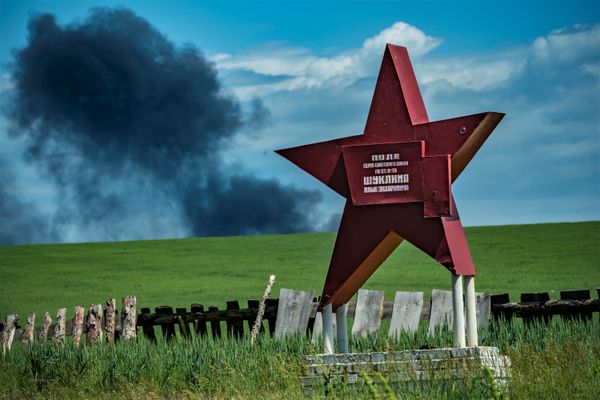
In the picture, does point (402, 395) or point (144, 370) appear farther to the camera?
point (144, 370)

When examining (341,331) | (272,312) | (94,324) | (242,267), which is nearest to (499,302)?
(272,312)

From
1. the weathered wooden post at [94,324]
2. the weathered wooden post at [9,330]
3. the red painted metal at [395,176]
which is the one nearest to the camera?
the red painted metal at [395,176]

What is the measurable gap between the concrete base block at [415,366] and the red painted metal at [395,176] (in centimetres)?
82

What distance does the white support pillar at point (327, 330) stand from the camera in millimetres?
10352

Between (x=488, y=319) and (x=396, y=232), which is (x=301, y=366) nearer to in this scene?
(x=396, y=232)

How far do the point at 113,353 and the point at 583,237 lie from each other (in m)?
22.6

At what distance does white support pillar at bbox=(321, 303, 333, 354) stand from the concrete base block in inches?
10.7

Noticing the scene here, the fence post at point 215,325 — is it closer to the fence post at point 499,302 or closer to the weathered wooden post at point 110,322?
the weathered wooden post at point 110,322

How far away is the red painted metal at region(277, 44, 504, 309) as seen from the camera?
9805 mm

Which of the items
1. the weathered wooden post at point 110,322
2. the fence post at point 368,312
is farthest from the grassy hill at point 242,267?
the fence post at point 368,312

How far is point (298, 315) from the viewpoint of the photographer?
1461cm

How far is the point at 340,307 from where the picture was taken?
417 inches

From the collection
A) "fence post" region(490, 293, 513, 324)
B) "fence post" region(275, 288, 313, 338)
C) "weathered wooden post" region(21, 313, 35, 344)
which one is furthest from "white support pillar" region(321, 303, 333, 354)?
"weathered wooden post" region(21, 313, 35, 344)

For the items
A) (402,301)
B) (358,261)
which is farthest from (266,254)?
(358,261)
